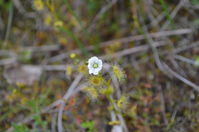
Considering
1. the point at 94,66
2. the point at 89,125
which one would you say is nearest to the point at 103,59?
the point at 89,125

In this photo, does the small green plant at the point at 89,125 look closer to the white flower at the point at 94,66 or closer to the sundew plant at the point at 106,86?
the sundew plant at the point at 106,86

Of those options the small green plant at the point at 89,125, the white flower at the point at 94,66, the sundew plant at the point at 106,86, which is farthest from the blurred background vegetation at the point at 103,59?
the white flower at the point at 94,66

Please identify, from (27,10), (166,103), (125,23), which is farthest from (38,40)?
(166,103)

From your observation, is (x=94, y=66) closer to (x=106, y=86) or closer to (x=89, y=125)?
(x=106, y=86)

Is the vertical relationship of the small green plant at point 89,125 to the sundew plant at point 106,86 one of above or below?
below

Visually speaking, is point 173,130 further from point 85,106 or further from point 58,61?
point 58,61

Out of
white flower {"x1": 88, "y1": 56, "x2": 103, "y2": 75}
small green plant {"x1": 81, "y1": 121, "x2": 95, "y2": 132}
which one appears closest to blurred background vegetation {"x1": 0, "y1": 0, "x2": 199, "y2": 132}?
small green plant {"x1": 81, "y1": 121, "x2": 95, "y2": 132}

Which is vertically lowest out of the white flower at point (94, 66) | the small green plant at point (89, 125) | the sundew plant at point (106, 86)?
the small green plant at point (89, 125)

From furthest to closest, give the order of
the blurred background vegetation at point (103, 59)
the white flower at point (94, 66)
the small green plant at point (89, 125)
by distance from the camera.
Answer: the blurred background vegetation at point (103, 59), the small green plant at point (89, 125), the white flower at point (94, 66)

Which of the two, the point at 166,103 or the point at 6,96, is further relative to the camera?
the point at 6,96
